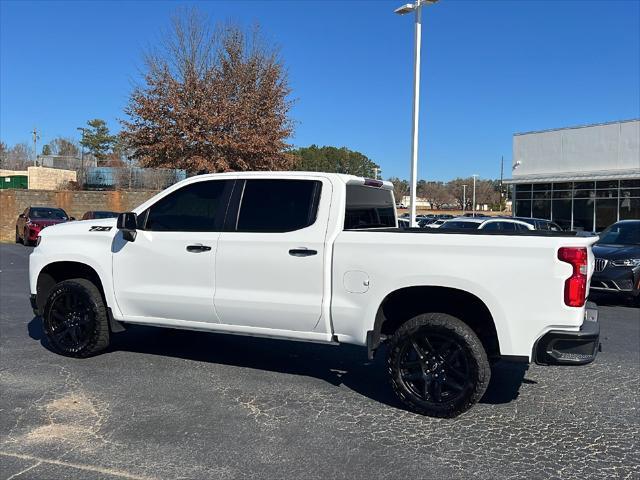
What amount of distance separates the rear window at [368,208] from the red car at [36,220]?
18.4m

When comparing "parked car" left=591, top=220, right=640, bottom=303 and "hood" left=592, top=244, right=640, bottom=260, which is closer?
"parked car" left=591, top=220, right=640, bottom=303

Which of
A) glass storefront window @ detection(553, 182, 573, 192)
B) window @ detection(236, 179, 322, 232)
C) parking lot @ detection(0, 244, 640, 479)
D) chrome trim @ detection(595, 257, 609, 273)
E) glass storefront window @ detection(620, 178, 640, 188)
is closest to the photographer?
parking lot @ detection(0, 244, 640, 479)

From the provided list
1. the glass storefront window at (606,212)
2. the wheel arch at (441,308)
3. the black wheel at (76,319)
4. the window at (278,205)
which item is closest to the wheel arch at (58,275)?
the black wheel at (76,319)

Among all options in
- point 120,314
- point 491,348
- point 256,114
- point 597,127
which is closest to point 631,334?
point 491,348

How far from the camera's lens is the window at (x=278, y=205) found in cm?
511

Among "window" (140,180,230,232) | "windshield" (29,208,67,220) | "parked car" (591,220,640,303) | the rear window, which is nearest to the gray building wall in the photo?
"parked car" (591,220,640,303)

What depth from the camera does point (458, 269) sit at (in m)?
4.45

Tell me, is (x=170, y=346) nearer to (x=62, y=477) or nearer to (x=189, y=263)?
(x=189, y=263)

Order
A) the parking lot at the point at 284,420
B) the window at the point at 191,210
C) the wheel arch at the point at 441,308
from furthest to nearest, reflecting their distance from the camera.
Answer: the window at the point at 191,210 < the wheel arch at the point at 441,308 < the parking lot at the point at 284,420

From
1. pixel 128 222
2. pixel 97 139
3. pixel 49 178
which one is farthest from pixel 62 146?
pixel 128 222

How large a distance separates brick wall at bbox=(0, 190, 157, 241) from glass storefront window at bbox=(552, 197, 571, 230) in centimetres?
2092

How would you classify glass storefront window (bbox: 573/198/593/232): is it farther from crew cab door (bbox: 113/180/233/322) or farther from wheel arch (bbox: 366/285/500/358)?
crew cab door (bbox: 113/180/233/322)

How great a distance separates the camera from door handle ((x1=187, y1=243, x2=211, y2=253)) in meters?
5.32

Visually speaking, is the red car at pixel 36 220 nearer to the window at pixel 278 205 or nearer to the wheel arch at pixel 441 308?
the window at pixel 278 205
